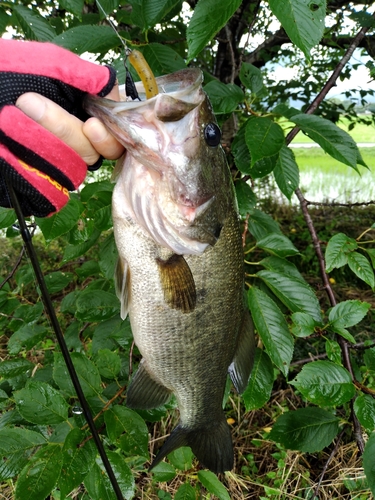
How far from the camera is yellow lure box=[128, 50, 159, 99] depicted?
107 cm

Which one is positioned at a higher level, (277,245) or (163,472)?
(277,245)

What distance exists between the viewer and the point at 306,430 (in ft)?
5.57

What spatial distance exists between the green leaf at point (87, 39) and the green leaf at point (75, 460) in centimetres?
133

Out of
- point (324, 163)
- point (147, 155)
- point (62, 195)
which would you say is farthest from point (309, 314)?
point (324, 163)

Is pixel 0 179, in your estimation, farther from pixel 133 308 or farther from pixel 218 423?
pixel 218 423

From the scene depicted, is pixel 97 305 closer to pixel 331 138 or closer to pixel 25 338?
pixel 25 338

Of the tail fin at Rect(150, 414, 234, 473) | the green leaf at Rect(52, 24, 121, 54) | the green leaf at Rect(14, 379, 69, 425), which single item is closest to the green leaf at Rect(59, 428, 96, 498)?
the green leaf at Rect(14, 379, 69, 425)

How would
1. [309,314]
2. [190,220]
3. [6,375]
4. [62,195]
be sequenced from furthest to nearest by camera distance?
[6,375]
[309,314]
[190,220]
[62,195]

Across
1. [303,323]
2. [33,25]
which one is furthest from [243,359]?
[33,25]

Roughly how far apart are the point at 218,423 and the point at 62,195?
109 centimetres

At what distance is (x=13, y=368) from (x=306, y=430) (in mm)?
1195

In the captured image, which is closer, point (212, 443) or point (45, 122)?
point (45, 122)

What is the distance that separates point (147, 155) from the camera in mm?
1125

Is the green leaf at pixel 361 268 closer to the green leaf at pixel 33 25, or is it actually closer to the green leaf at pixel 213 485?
the green leaf at pixel 213 485
